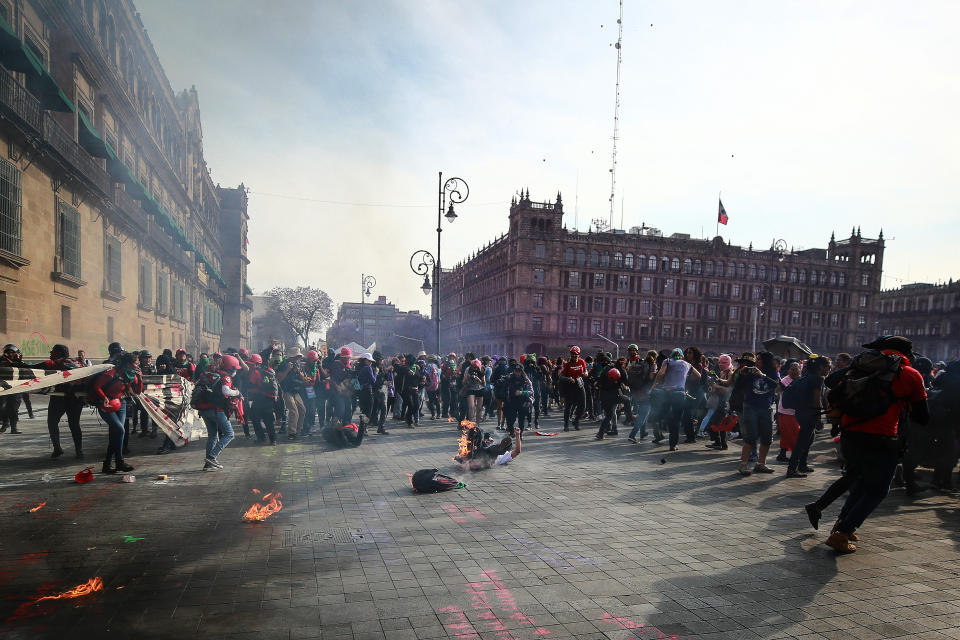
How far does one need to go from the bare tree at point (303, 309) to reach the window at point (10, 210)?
55.7m

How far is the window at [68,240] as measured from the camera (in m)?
15.8

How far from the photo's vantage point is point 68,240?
16.5 meters

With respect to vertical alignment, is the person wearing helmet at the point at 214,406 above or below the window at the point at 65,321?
below

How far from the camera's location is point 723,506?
6.64 meters

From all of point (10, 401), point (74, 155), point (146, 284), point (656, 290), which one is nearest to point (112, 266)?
Result: point (146, 284)

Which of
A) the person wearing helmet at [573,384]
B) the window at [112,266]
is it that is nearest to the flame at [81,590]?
the person wearing helmet at [573,384]

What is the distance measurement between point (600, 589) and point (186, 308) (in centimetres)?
3921

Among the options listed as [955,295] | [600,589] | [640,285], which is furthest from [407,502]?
[955,295]

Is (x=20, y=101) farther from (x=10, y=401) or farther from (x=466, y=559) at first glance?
(x=466, y=559)

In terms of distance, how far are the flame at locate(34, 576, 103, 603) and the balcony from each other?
14760 millimetres

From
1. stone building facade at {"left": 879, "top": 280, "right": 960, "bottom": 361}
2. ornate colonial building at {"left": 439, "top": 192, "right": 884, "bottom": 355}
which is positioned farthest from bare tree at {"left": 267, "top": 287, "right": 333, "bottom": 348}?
stone building facade at {"left": 879, "top": 280, "right": 960, "bottom": 361}

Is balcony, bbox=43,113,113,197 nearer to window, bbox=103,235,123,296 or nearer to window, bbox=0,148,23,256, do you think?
window, bbox=0,148,23,256

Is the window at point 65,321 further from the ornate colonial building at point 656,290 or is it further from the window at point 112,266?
the ornate colonial building at point 656,290

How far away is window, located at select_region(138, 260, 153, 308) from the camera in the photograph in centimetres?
2503
